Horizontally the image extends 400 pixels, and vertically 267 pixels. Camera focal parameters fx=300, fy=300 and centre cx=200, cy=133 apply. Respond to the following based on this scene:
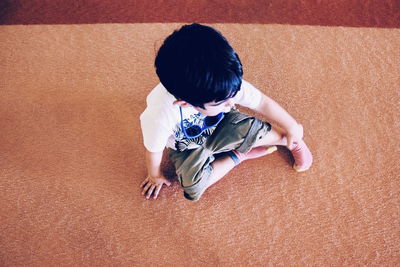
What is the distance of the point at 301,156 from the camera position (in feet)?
2.50

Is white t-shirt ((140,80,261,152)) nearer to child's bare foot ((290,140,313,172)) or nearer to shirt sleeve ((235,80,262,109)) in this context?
shirt sleeve ((235,80,262,109))

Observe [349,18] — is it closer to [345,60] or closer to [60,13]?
[345,60]

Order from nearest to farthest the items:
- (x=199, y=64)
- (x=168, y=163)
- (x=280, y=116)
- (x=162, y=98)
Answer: (x=199, y=64)
(x=162, y=98)
(x=280, y=116)
(x=168, y=163)

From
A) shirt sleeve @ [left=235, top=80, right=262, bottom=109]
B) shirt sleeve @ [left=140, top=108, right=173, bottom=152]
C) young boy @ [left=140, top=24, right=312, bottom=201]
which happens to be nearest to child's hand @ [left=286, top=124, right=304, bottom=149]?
young boy @ [left=140, top=24, right=312, bottom=201]

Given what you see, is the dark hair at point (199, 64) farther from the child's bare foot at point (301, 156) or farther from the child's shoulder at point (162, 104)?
the child's bare foot at point (301, 156)

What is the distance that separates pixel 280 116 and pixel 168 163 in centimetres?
33

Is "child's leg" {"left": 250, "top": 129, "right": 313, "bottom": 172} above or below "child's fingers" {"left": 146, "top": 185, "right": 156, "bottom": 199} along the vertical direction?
above

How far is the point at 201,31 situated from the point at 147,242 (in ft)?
1.74

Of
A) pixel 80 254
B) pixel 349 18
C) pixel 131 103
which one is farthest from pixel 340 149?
pixel 80 254

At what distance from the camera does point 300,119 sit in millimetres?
849

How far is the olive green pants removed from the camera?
69 cm

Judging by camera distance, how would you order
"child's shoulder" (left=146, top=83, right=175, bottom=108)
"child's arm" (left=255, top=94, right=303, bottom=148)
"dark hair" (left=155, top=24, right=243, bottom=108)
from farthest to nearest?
"child's arm" (left=255, top=94, right=303, bottom=148) < "child's shoulder" (left=146, top=83, right=175, bottom=108) < "dark hair" (left=155, top=24, right=243, bottom=108)

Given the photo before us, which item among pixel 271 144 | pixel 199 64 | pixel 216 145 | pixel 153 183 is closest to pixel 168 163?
pixel 153 183

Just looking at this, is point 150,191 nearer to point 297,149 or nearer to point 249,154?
point 249,154
